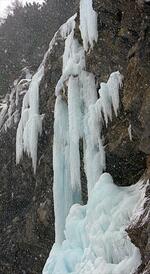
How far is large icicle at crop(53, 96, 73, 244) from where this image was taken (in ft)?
33.7

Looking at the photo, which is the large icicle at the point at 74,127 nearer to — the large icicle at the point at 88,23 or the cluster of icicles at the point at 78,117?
the cluster of icicles at the point at 78,117

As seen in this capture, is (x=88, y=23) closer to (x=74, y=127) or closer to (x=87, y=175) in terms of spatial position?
(x=74, y=127)

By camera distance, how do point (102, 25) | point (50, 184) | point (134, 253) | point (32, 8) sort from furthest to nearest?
point (32, 8), point (50, 184), point (102, 25), point (134, 253)

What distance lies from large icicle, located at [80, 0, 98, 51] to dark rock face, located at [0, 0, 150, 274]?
0.38 ft

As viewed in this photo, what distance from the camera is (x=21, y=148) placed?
12664 mm

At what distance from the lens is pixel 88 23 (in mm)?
8938

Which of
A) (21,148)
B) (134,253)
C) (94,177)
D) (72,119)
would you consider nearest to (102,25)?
(72,119)

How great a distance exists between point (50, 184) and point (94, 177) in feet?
8.46

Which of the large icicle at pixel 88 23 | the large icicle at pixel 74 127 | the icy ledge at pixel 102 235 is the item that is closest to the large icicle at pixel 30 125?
the large icicle at pixel 74 127

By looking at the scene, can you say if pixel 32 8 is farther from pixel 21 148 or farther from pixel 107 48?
pixel 107 48

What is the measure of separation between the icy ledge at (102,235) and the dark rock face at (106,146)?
0.45 m

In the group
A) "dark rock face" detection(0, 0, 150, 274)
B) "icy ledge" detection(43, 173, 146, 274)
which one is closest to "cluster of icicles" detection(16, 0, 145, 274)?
"icy ledge" detection(43, 173, 146, 274)

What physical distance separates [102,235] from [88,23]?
11.8 ft

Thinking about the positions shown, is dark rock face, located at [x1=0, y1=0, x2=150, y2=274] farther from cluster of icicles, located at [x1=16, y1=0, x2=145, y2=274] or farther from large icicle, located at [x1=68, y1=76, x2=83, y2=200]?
large icicle, located at [x1=68, y1=76, x2=83, y2=200]
